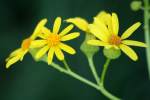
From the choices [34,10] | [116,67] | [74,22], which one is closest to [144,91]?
[116,67]

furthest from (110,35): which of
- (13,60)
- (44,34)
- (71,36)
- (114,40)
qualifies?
(13,60)

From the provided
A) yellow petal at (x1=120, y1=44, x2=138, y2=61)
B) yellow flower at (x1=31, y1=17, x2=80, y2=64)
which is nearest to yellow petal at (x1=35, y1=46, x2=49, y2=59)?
yellow flower at (x1=31, y1=17, x2=80, y2=64)

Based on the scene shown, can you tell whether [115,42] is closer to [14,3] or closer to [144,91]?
[144,91]

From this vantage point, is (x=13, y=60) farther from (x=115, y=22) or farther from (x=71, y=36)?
(x=115, y=22)

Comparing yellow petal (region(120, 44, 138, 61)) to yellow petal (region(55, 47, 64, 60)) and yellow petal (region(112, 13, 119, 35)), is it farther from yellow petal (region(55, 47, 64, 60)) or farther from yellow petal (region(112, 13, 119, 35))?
yellow petal (region(55, 47, 64, 60))

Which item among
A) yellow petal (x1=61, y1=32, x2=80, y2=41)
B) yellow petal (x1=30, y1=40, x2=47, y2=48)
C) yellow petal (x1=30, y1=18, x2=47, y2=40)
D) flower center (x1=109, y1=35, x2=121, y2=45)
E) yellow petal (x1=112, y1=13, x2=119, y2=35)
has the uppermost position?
yellow petal (x1=30, y1=18, x2=47, y2=40)

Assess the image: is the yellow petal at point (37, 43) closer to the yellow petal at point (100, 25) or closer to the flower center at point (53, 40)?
the flower center at point (53, 40)
